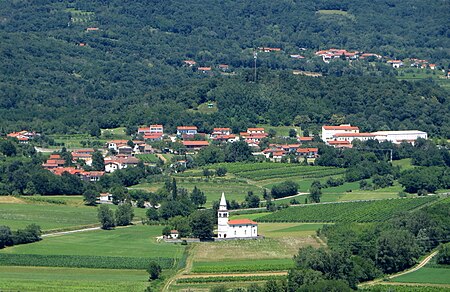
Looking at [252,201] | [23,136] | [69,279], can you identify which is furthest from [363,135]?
[69,279]

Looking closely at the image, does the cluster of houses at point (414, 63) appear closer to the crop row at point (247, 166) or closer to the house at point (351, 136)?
the house at point (351, 136)

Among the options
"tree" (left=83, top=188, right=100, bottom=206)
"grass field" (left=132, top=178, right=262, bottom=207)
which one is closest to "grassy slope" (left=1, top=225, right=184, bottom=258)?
"tree" (left=83, top=188, right=100, bottom=206)

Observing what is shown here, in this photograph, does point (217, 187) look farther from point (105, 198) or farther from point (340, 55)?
point (340, 55)

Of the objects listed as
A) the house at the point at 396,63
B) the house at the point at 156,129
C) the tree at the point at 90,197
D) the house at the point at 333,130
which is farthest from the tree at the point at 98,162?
the house at the point at 396,63

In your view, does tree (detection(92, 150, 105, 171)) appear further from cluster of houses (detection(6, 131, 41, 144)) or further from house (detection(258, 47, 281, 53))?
house (detection(258, 47, 281, 53))

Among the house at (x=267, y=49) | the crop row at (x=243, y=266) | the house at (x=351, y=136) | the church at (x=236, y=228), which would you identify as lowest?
the crop row at (x=243, y=266)

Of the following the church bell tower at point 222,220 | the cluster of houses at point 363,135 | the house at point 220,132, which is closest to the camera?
the church bell tower at point 222,220
